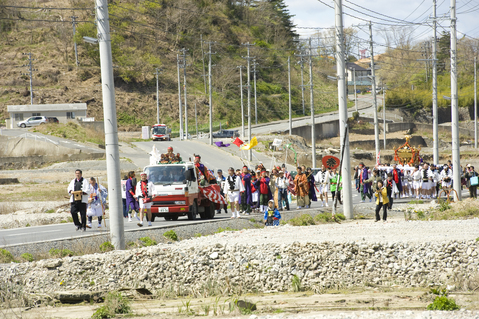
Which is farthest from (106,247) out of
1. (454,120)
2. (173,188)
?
(454,120)

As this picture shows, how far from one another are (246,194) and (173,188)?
4.12 m

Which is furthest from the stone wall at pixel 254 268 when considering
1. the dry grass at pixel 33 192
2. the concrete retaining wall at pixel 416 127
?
the concrete retaining wall at pixel 416 127

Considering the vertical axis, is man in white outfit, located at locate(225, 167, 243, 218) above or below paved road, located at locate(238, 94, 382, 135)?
below

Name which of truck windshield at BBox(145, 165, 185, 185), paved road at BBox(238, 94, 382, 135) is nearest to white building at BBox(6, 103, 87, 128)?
paved road at BBox(238, 94, 382, 135)

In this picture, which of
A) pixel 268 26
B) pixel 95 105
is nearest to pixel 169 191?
pixel 95 105

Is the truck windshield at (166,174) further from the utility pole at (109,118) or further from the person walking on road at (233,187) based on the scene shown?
the utility pole at (109,118)

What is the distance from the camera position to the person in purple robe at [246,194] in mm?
22250

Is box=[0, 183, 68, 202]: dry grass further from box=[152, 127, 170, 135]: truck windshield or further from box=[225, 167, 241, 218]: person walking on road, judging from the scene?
box=[152, 127, 170, 135]: truck windshield

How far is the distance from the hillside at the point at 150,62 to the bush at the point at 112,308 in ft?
267

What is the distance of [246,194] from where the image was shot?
2270 cm

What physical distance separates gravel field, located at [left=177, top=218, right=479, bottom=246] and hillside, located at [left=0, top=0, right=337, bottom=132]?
7531 cm

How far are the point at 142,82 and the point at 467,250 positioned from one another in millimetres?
94389

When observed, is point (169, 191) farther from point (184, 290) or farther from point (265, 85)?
point (265, 85)

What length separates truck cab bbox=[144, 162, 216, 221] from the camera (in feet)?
64.3
